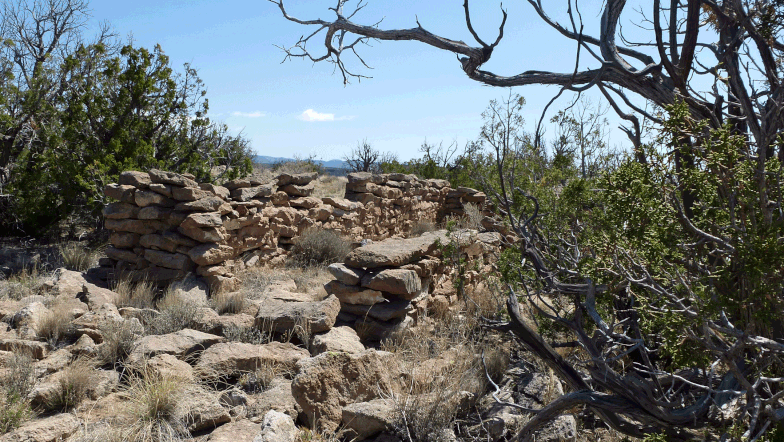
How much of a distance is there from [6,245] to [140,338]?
5810mm

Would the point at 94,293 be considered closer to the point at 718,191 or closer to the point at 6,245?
the point at 6,245

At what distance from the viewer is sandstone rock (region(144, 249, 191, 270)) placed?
6648 millimetres

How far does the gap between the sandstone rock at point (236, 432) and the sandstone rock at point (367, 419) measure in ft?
1.82

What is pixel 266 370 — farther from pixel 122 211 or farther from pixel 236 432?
pixel 122 211

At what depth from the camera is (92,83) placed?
372 inches

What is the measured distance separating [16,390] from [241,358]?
138cm

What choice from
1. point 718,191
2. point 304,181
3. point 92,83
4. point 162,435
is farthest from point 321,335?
point 92,83

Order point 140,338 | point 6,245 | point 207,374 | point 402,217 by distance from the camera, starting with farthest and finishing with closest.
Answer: point 402,217 < point 6,245 < point 140,338 < point 207,374

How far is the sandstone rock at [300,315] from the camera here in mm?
4652

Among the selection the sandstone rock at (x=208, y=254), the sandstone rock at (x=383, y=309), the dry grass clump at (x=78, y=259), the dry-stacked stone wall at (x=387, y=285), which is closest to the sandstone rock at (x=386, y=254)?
the dry-stacked stone wall at (x=387, y=285)

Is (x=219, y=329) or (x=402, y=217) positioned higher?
(x=402, y=217)

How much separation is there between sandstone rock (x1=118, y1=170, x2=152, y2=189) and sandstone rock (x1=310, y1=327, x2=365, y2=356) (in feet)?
12.1

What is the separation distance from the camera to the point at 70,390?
3482mm

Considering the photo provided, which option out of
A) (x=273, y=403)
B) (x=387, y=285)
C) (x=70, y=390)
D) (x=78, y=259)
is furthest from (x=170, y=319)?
(x=78, y=259)
